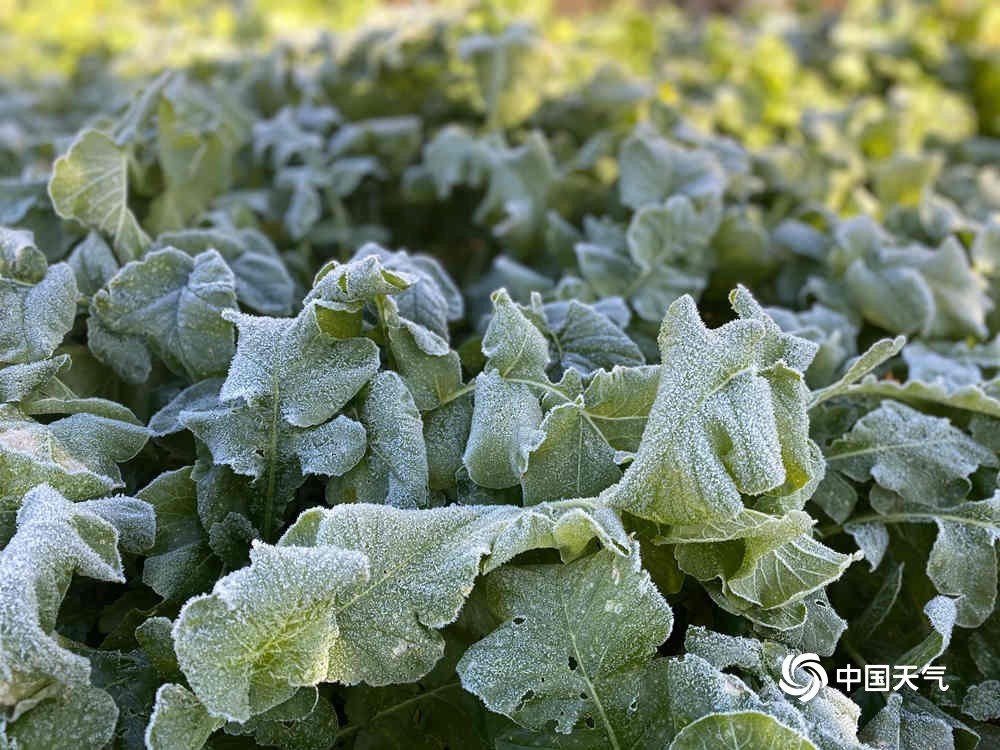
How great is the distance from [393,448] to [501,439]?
3.9 inches

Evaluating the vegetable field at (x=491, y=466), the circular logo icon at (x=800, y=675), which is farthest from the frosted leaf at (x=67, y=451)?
the circular logo icon at (x=800, y=675)

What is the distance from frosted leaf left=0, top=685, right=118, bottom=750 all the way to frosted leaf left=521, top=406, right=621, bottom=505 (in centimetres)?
37

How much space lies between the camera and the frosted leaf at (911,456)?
1.04 m

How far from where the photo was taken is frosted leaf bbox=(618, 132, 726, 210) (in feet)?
4.88

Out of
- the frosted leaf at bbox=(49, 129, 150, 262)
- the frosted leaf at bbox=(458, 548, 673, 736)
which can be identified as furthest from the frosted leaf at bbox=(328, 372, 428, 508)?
the frosted leaf at bbox=(49, 129, 150, 262)

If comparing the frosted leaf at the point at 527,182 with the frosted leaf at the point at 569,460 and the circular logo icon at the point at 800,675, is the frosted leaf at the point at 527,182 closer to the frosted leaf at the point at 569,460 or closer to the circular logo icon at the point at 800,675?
the frosted leaf at the point at 569,460

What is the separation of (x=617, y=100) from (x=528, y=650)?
4.01ft

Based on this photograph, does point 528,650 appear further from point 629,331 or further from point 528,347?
point 629,331

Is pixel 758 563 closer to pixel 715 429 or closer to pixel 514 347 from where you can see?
pixel 715 429

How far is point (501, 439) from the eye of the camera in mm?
899

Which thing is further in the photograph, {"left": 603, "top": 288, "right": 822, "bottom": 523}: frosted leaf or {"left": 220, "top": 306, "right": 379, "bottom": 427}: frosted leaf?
{"left": 220, "top": 306, "right": 379, "bottom": 427}: frosted leaf

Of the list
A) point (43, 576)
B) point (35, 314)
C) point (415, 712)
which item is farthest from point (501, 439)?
point (35, 314)

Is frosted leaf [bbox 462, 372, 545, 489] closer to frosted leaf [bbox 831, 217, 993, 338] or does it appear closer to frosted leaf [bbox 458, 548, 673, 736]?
frosted leaf [bbox 458, 548, 673, 736]

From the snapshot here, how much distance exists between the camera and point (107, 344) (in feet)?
3.48
